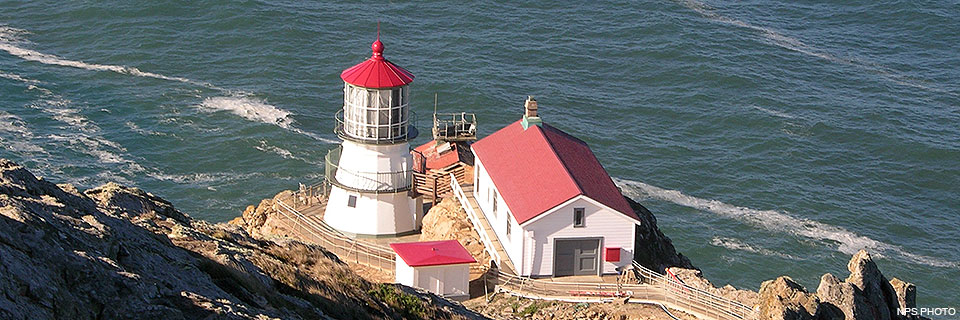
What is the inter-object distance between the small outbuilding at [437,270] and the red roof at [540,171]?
198cm

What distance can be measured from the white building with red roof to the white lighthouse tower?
12.6 ft

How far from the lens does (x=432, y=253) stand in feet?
108

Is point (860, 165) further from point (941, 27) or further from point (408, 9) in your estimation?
point (408, 9)

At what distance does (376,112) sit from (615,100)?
38.7 m

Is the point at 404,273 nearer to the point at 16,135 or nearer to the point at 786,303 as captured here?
the point at 786,303

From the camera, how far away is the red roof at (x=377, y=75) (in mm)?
35625

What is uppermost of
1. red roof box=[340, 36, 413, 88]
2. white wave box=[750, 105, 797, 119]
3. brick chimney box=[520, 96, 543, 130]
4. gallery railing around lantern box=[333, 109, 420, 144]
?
red roof box=[340, 36, 413, 88]

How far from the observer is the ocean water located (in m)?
59.4

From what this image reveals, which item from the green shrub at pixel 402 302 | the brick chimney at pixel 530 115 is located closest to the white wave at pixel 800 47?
the brick chimney at pixel 530 115

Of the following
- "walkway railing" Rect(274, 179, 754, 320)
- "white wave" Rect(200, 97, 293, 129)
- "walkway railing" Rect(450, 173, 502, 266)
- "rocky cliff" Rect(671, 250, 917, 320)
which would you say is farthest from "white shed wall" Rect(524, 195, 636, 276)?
"white wave" Rect(200, 97, 293, 129)

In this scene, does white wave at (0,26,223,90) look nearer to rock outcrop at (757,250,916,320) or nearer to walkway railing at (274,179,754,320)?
walkway railing at (274,179,754,320)

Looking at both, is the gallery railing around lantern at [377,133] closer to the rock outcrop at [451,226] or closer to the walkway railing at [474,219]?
the rock outcrop at [451,226]

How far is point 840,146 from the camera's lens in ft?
225

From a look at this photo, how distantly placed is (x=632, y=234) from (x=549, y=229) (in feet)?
7.57
